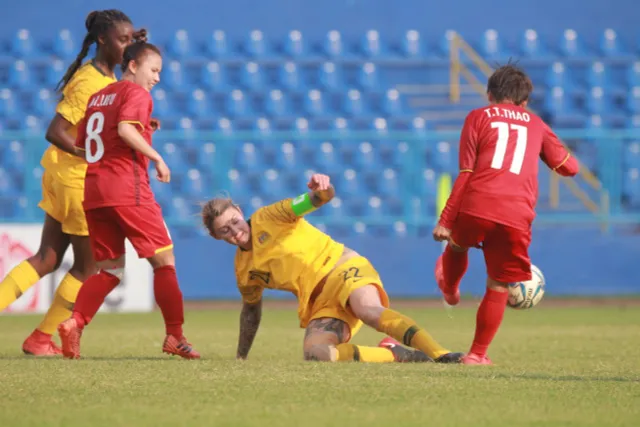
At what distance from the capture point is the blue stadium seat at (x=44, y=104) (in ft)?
50.8

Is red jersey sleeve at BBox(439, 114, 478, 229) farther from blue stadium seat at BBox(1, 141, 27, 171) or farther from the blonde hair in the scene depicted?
blue stadium seat at BBox(1, 141, 27, 171)

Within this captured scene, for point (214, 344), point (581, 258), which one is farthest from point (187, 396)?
point (581, 258)

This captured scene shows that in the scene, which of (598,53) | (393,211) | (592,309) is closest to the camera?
(592,309)

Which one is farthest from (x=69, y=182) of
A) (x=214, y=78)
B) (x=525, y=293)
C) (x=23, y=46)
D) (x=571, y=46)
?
(x=571, y=46)

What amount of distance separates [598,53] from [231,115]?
563cm

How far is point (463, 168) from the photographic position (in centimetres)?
552

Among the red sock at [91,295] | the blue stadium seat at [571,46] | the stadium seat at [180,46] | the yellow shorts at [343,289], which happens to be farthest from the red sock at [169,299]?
the blue stadium seat at [571,46]

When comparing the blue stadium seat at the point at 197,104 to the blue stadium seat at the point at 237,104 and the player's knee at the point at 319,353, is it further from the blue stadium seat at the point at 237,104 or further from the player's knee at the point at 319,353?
the player's knee at the point at 319,353

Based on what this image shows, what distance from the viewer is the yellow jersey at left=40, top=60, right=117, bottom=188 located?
20.1ft

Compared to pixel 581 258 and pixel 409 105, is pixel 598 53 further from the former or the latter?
pixel 581 258

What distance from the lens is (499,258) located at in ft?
18.3

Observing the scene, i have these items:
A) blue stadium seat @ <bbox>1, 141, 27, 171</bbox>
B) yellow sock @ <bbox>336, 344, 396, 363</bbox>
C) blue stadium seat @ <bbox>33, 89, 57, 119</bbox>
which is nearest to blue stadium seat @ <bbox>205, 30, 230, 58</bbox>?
blue stadium seat @ <bbox>33, 89, 57, 119</bbox>

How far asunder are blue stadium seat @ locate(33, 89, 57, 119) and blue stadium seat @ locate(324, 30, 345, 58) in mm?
4047

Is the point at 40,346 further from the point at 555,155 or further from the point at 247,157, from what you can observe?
the point at 247,157
